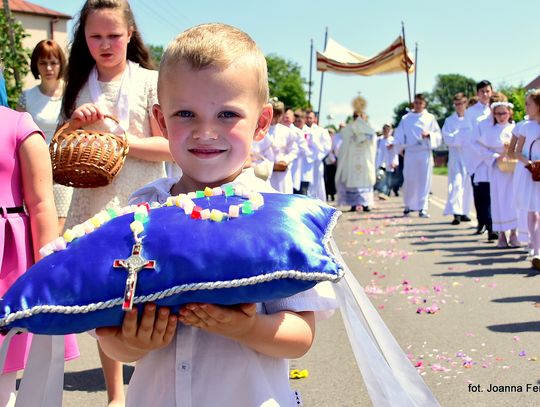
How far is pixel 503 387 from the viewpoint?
457 cm

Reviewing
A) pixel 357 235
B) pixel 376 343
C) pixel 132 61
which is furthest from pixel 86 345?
pixel 357 235

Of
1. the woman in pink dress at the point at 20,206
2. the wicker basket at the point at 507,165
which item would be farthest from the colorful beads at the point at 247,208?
the wicker basket at the point at 507,165

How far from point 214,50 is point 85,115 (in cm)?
175

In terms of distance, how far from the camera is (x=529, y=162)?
9.10 metres

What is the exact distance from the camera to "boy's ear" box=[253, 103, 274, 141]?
82.8 inches

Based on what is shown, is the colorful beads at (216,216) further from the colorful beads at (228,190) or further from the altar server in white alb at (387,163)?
the altar server in white alb at (387,163)

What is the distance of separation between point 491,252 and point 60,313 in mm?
9424

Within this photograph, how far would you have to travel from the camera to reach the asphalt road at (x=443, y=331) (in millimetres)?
4543

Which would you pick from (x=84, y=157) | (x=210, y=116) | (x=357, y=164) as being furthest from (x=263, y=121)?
(x=357, y=164)

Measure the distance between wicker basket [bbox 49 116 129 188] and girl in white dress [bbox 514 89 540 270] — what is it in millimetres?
6657

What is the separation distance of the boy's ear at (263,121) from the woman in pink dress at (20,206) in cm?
98

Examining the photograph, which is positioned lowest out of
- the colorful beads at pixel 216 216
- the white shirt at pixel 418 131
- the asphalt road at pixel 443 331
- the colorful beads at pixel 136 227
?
the asphalt road at pixel 443 331

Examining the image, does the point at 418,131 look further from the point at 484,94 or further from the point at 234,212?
the point at 234,212

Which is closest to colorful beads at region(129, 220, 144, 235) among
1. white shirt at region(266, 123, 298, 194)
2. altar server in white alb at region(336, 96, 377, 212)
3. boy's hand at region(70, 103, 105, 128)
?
boy's hand at region(70, 103, 105, 128)
